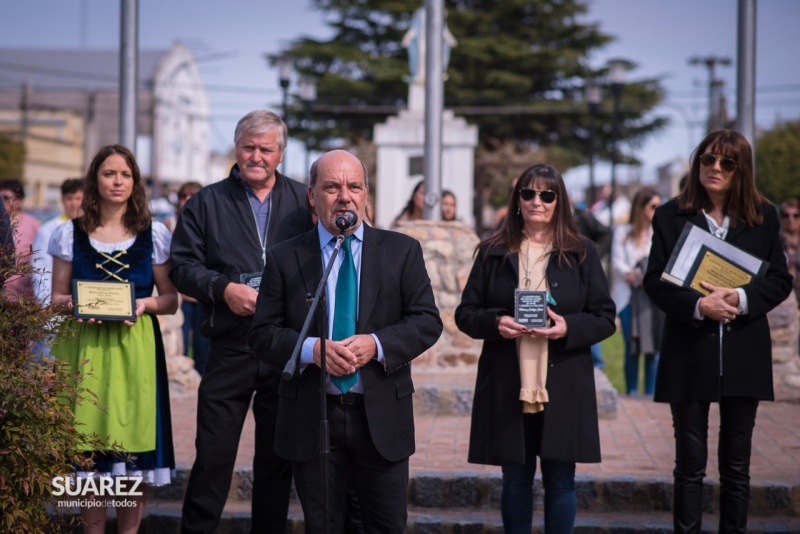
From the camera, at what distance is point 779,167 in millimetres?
40156

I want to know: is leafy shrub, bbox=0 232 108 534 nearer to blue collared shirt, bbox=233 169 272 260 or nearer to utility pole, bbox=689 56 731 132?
blue collared shirt, bbox=233 169 272 260

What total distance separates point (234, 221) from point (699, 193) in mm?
2511

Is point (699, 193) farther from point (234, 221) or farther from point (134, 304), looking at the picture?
point (134, 304)

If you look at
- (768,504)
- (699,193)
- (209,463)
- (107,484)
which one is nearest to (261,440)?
(209,463)

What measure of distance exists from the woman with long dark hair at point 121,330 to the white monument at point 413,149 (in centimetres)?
1427

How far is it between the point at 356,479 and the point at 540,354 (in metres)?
1.40

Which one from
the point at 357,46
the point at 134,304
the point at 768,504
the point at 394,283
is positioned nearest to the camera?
the point at 394,283

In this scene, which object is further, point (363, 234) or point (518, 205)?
point (518, 205)

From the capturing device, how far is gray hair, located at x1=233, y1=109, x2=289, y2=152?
546cm

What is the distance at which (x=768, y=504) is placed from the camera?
Answer: 6.57 metres

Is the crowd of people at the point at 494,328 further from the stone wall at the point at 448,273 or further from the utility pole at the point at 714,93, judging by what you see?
the utility pole at the point at 714,93

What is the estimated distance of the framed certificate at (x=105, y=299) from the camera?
5.50 m

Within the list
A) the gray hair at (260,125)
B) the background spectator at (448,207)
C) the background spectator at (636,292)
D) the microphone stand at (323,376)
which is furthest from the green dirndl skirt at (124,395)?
the background spectator at (448,207)

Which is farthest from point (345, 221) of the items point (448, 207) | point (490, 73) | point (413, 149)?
point (490, 73)
